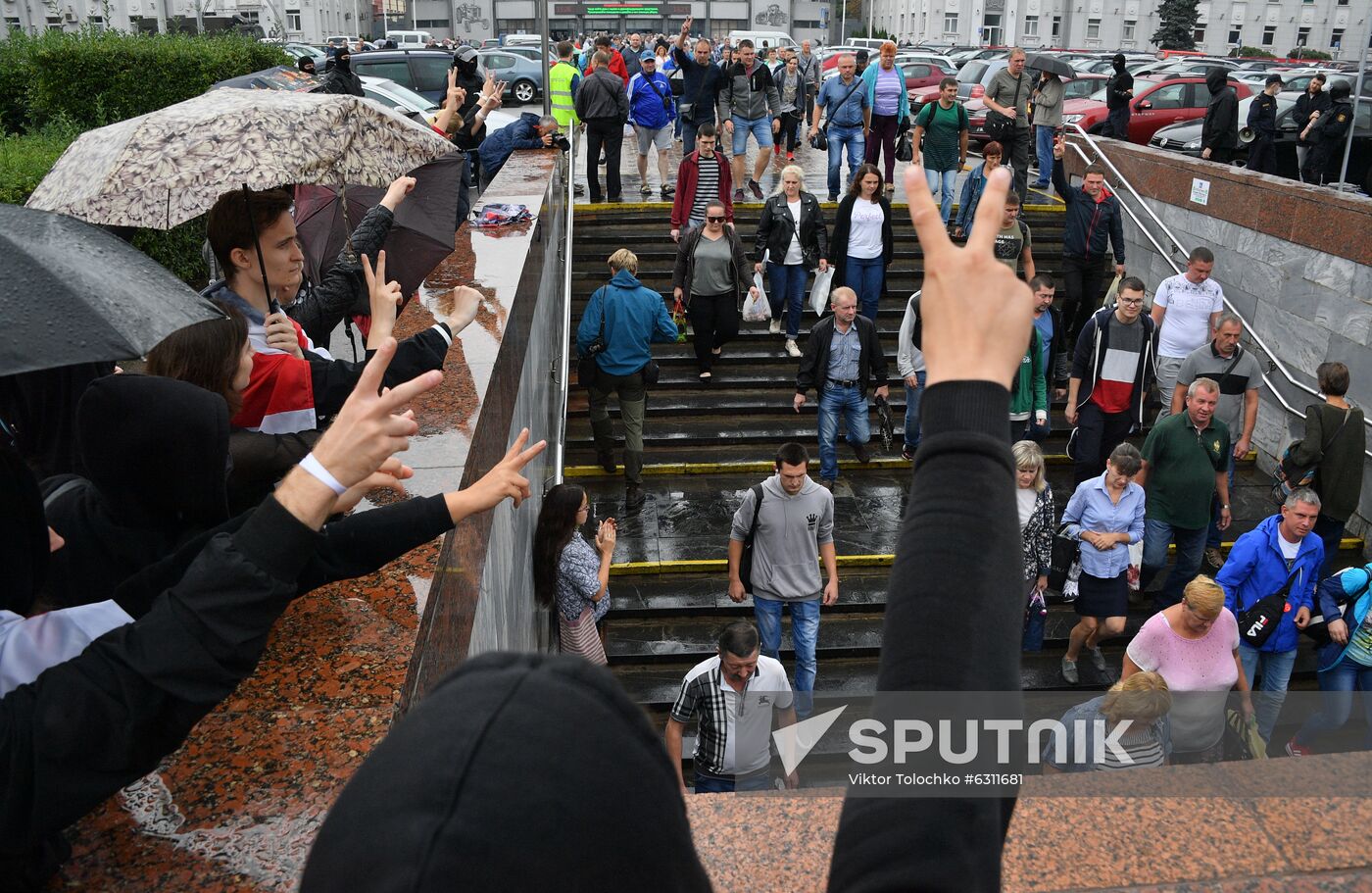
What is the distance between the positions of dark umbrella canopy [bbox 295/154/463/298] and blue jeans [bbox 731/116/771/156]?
10.0 m

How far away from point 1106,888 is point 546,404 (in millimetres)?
8351

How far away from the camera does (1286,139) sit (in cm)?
1816

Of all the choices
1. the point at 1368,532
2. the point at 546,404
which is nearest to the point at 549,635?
the point at 546,404

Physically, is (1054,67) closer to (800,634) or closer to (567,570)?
(800,634)

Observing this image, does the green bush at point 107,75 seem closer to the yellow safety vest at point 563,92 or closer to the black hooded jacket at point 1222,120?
the yellow safety vest at point 563,92

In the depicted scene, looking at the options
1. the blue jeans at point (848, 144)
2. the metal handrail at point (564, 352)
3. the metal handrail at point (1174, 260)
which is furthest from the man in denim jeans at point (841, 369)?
the blue jeans at point (848, 144)

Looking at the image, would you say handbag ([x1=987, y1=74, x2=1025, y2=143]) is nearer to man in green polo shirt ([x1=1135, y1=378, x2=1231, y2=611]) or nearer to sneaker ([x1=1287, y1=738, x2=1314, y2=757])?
man in green polo shirt ([x1=1135, y1=378, x2=1231, y2=611])

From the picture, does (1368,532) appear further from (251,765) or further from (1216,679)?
(251,765)

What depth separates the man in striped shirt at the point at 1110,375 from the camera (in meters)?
9.45

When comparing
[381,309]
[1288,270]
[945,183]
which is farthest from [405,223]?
[945,183]

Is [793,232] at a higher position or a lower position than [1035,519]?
higher

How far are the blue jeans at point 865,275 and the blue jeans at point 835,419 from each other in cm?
187

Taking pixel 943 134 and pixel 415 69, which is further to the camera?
pixel 415 69

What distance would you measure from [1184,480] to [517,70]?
2960 centimetres
